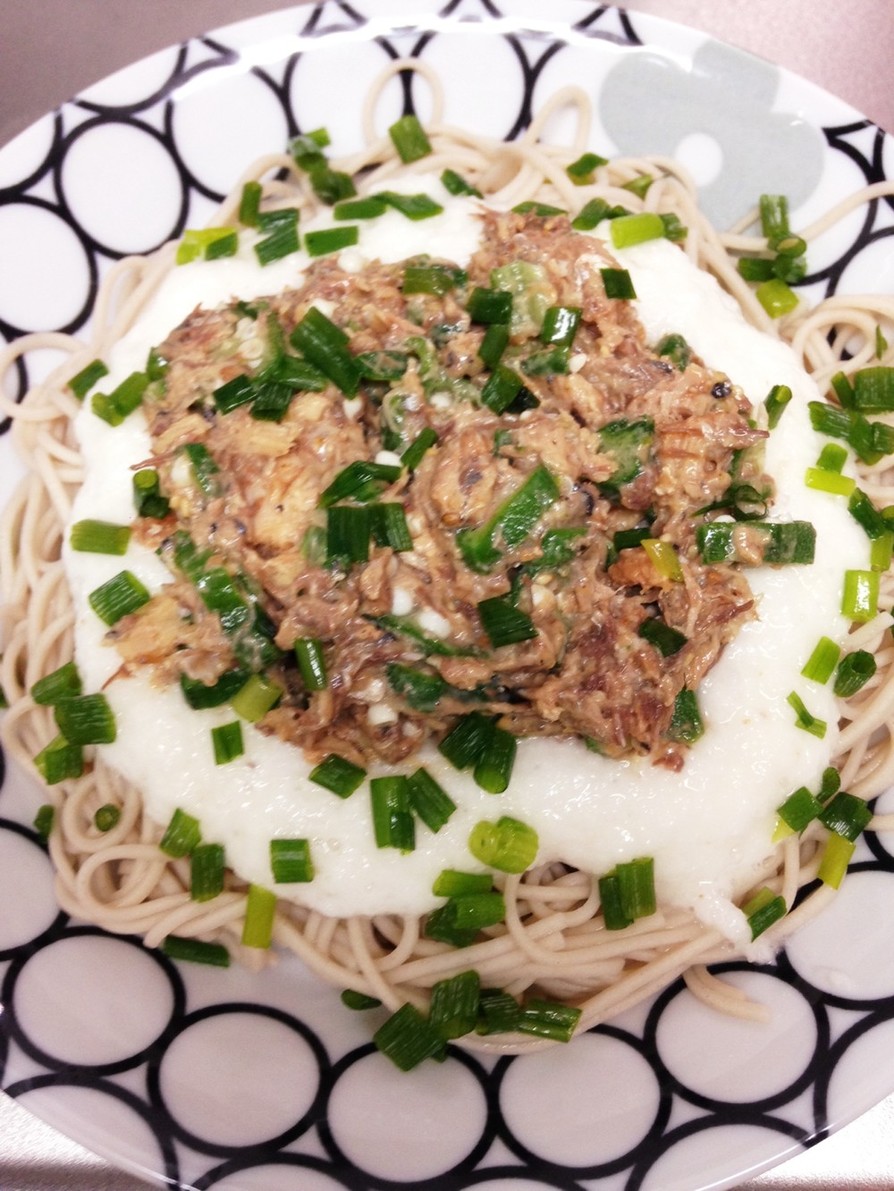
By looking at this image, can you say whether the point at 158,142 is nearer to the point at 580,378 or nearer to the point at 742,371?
the point at 580,378

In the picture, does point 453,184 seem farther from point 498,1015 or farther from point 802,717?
point 498,1015

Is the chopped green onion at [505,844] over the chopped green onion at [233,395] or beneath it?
beneath

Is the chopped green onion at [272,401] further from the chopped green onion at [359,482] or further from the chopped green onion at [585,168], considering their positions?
the chopped green onion at [585,168]

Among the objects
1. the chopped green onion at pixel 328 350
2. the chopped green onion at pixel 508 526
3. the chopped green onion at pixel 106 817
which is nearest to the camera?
the chopped green onion at pixel 508 526

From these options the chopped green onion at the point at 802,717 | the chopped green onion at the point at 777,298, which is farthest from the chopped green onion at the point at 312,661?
the chopped green onion at the point at 777,298

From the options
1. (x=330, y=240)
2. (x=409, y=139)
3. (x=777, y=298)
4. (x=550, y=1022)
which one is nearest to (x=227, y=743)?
(x=550, y=1022)

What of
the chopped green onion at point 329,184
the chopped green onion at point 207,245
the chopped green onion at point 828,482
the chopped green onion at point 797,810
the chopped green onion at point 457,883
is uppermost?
the chopped green onion at point 329,184

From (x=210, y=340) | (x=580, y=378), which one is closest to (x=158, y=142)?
(x=210, y=340)

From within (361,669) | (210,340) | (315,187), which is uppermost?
(315,187)
